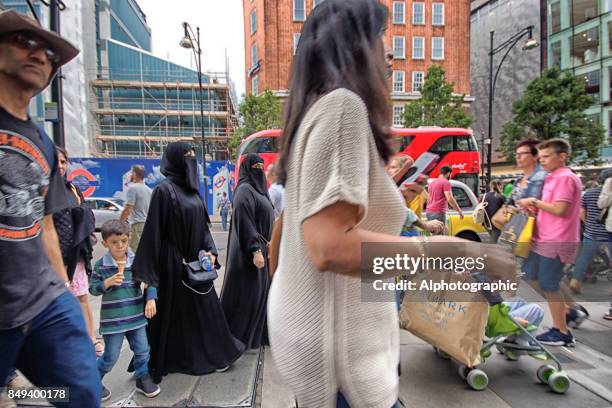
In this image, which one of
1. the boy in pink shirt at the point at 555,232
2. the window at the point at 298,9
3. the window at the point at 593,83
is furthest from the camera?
the window at the point at 298,9

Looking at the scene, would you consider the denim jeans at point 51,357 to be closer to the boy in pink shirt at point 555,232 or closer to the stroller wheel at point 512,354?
the stroller wheel at point 512,354

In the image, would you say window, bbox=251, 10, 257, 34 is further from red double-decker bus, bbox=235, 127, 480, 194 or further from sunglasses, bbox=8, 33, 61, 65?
sunglasses, bbox=8, 33, 61, 65

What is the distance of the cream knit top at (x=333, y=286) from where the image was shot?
808 mm

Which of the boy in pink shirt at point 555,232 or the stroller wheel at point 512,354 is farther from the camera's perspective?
the boy in pink shirt at point 555,232

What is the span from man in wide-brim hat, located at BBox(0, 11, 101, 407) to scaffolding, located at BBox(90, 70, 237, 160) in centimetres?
3458

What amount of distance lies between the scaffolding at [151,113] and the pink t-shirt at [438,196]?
30.5 metres

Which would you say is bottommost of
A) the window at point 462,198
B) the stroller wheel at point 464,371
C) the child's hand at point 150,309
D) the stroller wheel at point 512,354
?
the stroller wheel at point 464,371

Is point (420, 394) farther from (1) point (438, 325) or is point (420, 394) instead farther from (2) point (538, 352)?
(2) point (538, 352)

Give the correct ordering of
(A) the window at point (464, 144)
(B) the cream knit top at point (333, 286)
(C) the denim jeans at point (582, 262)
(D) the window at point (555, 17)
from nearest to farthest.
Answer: (B) the cream knit top at point (333, 286), (C) the denim jeans at point (582, 262), (A) the window at point (464, 144), (D) the window at point (555, 17)

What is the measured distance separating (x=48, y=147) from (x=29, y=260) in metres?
0.63

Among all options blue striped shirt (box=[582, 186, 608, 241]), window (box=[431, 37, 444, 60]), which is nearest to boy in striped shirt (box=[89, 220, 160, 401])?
blue striped shirt (box=[582, 186, 608, 241])

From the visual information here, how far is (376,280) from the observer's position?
93 centimetres

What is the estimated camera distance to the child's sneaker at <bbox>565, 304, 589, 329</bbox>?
412 centimetres

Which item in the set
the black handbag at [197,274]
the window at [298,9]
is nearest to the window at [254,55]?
the window at [298,9]
